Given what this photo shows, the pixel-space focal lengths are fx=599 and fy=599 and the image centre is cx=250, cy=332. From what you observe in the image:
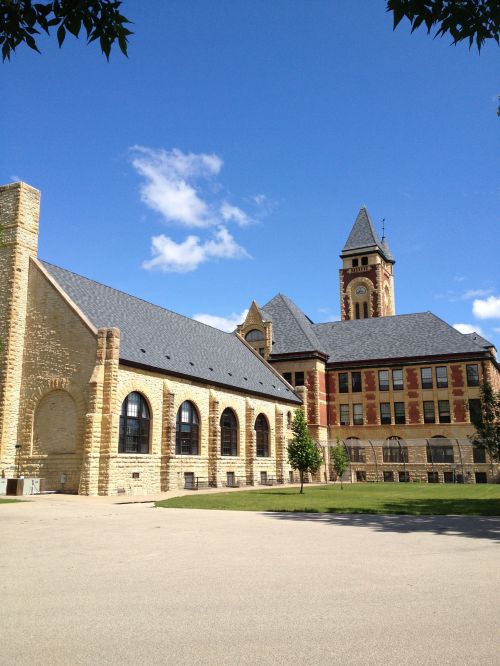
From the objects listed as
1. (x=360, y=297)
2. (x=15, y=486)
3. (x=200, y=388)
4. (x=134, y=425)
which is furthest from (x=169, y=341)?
(x=360, y=297)

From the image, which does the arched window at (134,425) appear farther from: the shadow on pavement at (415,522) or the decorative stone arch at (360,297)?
the decorative stone arch at (360,297)

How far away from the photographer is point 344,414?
5756 centimetres

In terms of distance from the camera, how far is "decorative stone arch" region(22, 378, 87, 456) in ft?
98.3

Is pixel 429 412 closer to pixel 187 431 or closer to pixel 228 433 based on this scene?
pixel 228 433

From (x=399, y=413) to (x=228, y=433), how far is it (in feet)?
64.7

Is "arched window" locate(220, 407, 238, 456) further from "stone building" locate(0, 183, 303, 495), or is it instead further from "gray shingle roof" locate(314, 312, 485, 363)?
"gray shingle roof" locate(314, 312, 485, 363)

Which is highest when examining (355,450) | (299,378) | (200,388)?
(299,378)

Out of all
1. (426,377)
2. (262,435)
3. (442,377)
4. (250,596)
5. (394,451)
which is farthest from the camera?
(426,377)

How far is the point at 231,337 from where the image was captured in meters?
55.9

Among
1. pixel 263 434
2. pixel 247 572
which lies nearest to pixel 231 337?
pixel 263 434

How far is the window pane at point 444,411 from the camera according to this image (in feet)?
175

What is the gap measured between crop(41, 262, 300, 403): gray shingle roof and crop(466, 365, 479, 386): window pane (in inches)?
599

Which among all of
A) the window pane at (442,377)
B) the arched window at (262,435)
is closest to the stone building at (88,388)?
the arched window at (262,435)

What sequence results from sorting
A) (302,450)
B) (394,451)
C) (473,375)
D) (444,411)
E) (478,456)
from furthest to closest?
1. (394,451)
2. (444,411)
3. (473,375)
4. (478,456)
5. (302,450)
